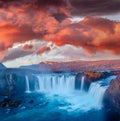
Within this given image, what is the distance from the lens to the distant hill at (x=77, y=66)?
4.76 meters

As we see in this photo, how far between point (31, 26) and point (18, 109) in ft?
2.90

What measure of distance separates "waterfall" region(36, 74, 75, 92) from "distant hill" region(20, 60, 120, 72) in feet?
0.24

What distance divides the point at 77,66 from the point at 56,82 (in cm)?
28

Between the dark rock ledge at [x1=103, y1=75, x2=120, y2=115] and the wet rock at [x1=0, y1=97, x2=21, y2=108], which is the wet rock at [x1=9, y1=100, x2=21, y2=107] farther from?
the dark rock ledge at [x1=103, y1=75, x2=120, y2=115]

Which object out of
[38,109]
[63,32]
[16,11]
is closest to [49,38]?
[63,32]

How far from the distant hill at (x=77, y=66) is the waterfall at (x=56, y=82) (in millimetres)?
74

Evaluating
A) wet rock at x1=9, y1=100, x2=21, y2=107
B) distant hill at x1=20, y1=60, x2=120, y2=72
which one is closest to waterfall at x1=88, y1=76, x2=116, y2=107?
distant hill at x1=20, y1=60, x2=120, y2=72

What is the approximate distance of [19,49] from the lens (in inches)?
190

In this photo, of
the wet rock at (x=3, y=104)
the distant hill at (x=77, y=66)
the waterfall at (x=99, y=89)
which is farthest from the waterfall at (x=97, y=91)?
the wet rock at (x=3, y=104)

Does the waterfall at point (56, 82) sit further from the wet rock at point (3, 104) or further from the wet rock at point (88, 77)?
the wet rock at point (3, 104)

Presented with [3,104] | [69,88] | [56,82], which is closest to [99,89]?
[69,88]

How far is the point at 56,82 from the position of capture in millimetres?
4785

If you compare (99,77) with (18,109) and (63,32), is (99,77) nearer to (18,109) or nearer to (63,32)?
(63,32)

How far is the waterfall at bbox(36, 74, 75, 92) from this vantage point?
15.7ft
